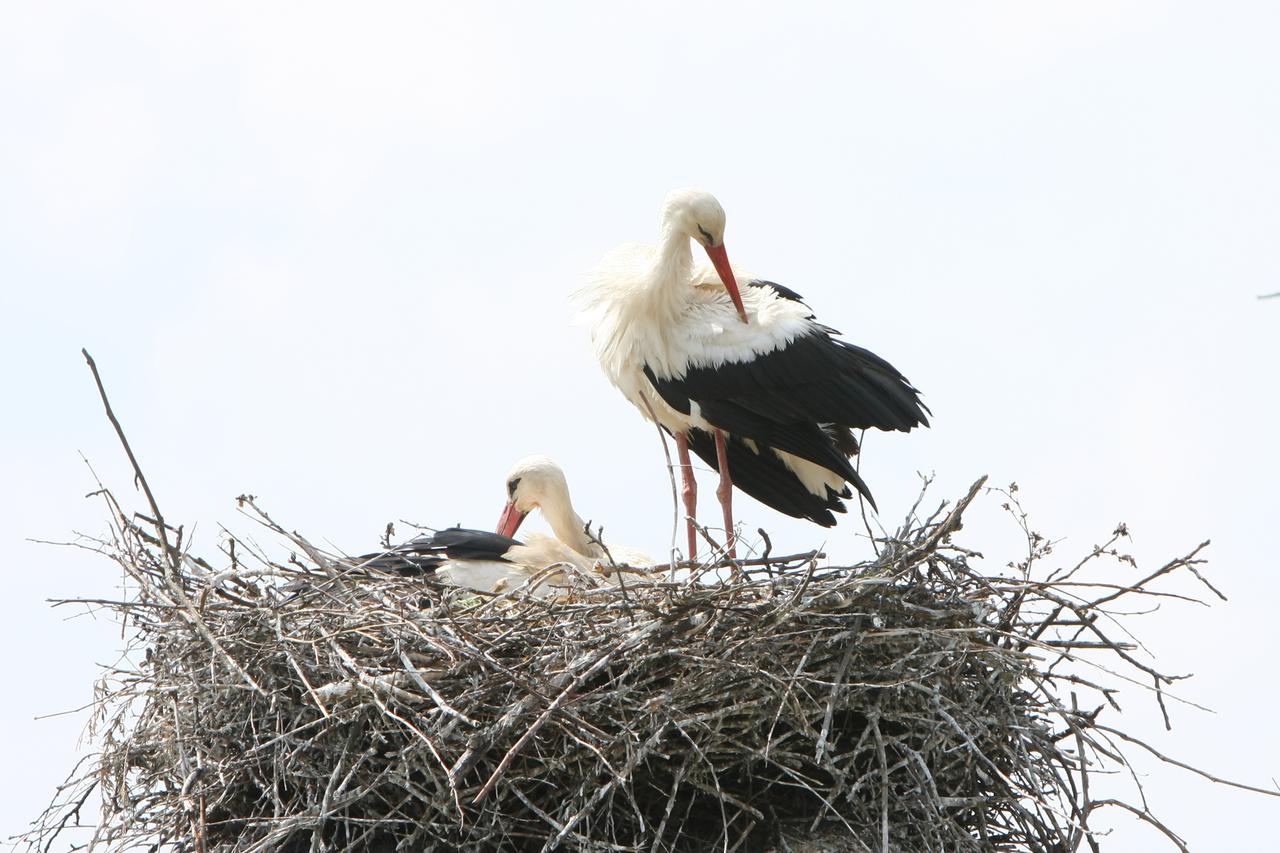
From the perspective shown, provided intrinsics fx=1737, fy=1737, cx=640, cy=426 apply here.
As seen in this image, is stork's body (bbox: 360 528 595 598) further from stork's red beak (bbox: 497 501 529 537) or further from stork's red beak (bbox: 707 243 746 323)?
stork's red beak (bbox: 707 243 746 323)

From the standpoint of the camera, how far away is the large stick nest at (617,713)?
13.5ft

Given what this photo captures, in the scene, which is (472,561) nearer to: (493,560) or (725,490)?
(493,560)

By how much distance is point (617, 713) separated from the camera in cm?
420

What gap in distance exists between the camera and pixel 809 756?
423cm

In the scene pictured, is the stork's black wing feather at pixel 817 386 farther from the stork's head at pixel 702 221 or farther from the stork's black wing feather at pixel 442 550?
the stork's black wing feather at pixel 442 550

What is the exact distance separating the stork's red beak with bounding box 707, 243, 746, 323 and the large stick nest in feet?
6.02

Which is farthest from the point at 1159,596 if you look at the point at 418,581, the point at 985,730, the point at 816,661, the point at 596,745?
the point at 418,581

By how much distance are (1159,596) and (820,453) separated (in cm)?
198

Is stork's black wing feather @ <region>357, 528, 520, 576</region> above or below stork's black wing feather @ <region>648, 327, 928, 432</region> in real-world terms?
below

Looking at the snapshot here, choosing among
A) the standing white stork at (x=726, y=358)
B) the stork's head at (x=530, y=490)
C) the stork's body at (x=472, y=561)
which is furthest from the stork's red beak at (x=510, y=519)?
the stork's body at (x=472, y=561)

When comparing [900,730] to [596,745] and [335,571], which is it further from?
[335,571]

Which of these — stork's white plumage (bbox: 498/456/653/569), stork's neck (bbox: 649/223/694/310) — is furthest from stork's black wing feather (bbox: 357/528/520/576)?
stork's neck (bbox: 649/223/694/310)

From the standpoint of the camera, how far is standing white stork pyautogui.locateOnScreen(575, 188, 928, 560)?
6070 millimetres

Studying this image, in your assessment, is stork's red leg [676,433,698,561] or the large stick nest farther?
stork's red leg [676,433,698,561]
